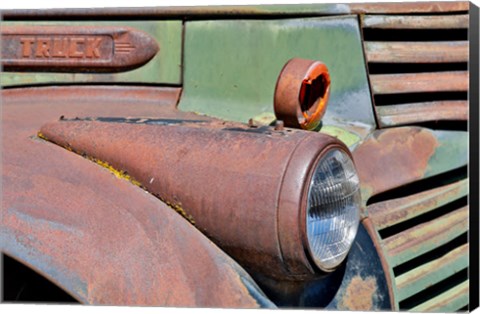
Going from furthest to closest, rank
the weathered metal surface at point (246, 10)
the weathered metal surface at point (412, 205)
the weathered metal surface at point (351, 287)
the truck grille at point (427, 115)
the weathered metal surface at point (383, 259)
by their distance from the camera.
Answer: the weathered metal surface at point (246, 10) → the truck grille at point (427, 115) → the weathered metal surface at point (412, 205) → the weathered metal surface at point (383, 259) → the weathered metal surface at point (351, 287)

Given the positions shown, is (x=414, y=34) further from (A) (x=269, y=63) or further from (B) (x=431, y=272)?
(B) (x=431, y=272)

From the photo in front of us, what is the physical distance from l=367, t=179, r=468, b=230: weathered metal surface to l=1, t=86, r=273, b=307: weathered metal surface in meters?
0.44

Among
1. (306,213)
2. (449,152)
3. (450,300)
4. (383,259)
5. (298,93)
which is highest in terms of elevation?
(298,93)

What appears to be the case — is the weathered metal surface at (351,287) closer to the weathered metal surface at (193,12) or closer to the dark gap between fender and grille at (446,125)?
the dark gap between fender and grille at (446,125)

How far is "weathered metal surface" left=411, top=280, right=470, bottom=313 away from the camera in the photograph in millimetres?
1896

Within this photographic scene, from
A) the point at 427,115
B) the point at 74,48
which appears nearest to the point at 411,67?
the point at 427,115

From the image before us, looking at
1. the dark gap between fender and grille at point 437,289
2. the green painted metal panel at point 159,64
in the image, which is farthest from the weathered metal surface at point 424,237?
the green painted metal panel at point 159,64

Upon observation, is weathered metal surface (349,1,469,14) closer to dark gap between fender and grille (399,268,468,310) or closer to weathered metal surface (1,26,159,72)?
weathered metal surface (1,26,159,72)

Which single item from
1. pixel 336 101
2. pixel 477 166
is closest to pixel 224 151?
pixel 336 101

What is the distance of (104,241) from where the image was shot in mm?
1323

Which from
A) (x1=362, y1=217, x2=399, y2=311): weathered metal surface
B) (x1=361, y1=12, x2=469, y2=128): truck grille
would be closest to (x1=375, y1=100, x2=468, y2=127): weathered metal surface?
(x1=361, y1=12, x2=469, y2=128): truck grille

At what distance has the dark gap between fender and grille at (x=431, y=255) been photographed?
1.80 m

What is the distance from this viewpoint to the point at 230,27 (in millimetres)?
1952

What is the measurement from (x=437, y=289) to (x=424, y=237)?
0.16m
